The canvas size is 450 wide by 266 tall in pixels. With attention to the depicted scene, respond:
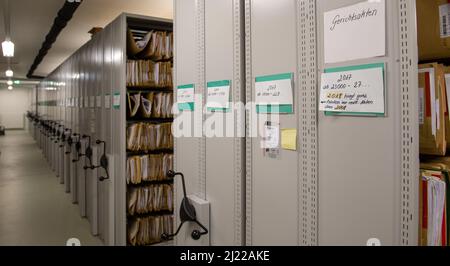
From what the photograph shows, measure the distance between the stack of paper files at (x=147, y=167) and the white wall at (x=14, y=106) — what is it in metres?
18.4

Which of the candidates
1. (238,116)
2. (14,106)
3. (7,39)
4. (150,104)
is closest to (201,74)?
(238,116)

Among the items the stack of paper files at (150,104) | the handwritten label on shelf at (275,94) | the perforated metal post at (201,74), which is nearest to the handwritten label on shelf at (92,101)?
the stack of paper files at (150,104)

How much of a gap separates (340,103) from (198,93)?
3.07ft

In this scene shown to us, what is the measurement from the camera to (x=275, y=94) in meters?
1.31

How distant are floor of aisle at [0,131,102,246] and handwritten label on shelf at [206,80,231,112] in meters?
2.60

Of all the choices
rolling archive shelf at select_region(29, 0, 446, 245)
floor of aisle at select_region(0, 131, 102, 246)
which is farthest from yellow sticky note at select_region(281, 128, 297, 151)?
floor of aisle at select_region(0, 131, 102, 246)

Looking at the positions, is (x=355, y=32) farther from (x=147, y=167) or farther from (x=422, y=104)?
(x=147, y=167)

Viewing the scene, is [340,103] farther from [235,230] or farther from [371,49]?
[235,230]

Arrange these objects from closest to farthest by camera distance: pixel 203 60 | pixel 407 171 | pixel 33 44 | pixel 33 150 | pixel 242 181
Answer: pixel 407 171, pixel 242 181, pixel 203 60, pixel 33 44, pixel 33 150

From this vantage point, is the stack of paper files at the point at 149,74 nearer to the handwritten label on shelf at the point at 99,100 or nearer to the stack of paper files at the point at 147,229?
the handwritten label on shelf at the point at 99,100

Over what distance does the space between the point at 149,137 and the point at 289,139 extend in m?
2.05

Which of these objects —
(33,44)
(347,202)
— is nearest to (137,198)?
(347,202)

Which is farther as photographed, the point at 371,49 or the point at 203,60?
the point at 203,60

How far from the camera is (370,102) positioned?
3.22 ft
